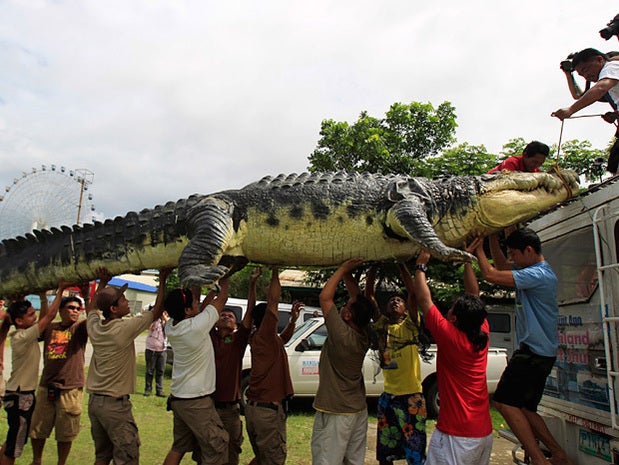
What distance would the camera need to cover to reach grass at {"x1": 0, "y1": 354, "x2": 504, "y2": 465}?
5840mm

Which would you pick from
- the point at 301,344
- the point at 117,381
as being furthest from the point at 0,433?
the point at 301,344

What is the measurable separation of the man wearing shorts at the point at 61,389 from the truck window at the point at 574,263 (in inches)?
193

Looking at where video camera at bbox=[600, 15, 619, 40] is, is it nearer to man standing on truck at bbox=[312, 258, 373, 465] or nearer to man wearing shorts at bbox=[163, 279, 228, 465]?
man standing on truck at bbox=[312, 258, 373, 465]

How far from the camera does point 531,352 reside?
11.7 ft

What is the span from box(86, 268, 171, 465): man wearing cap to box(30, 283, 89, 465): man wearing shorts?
0.80 meters

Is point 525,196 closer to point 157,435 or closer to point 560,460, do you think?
point 560,460

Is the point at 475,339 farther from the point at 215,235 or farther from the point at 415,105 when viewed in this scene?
the point at 415,105

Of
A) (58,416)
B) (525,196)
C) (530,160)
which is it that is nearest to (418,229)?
(525,196)

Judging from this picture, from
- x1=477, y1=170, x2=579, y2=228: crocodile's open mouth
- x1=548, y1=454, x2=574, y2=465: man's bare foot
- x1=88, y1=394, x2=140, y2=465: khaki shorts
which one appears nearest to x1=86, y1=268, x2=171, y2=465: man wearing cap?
x1=88, y1=394, x2=140, y2=465: khaki shorts

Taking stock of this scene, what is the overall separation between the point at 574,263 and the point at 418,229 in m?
1.66

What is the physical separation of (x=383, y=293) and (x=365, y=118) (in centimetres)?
617

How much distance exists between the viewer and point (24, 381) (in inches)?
194

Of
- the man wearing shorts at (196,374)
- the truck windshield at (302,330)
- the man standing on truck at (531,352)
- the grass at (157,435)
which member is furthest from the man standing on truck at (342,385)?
the truck windshield at (302,330)

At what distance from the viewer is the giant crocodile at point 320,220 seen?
3.76 metres
